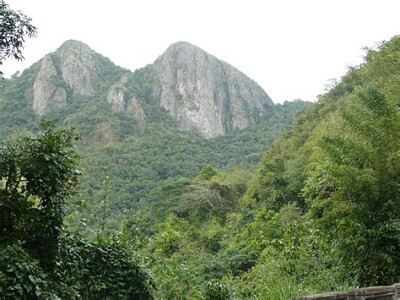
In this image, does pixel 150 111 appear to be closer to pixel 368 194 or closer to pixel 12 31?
pixel 368 194

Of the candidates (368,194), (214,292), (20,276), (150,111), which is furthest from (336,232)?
(150,111)

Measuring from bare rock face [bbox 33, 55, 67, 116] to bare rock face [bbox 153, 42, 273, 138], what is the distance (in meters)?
→ 12.5

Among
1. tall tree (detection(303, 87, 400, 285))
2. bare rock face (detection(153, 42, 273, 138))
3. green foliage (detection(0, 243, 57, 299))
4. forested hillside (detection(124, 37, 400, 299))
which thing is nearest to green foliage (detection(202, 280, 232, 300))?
forested hillside (detection(124, 37, 400, 299))

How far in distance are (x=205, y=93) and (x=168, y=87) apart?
4.97 metres

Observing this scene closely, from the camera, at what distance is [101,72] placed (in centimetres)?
7038

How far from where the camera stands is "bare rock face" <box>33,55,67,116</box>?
57.9 metres

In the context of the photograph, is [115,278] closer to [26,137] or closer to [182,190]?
Result: [26,137]

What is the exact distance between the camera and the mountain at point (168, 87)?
60.8 m

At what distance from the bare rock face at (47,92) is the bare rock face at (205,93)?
1253cm

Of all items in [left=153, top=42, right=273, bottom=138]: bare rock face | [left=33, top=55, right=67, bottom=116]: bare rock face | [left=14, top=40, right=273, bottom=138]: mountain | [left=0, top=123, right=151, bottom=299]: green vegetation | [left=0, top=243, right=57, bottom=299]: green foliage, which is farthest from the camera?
[left=153, top=42, right=273, bottom=138]: bare rock face

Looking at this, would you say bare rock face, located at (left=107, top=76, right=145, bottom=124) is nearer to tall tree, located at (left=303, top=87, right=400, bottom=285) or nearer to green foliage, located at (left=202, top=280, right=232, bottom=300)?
green foliage, located at (left=202, top=280, right=232, bottom=300)

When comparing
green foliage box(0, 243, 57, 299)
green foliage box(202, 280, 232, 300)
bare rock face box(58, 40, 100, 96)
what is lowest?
green foliage box(202, 280, 232, 300)

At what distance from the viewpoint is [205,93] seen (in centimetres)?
6775

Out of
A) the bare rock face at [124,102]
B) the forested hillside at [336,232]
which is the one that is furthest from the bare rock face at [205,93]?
the forested hillside at [336,232]
